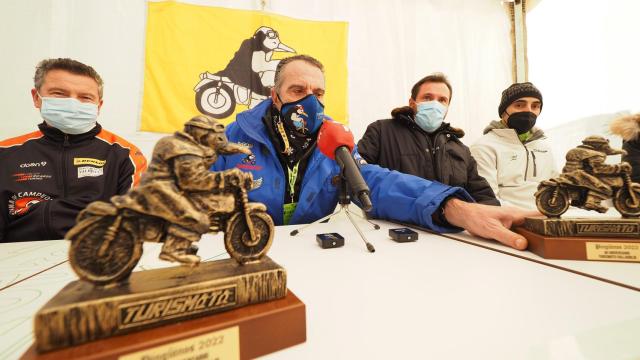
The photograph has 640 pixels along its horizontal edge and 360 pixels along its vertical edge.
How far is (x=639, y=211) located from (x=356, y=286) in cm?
77

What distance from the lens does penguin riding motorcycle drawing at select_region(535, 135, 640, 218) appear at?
0.67 meters

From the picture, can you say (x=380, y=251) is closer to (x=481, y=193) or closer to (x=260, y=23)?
(x=481, y=193)

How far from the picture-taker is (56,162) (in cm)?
116

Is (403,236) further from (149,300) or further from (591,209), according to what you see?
(149,300)

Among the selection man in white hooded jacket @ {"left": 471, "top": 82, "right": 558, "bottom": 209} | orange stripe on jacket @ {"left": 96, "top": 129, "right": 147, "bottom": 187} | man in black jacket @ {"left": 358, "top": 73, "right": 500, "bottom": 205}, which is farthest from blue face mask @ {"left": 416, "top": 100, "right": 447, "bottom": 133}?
orange stripe on jacket @ {"left": 96, "top": 129, "right": 147, "bottom": 187}

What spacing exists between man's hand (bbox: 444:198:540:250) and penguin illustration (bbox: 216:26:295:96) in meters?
1.55

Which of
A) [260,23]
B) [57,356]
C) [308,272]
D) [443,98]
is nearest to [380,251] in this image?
[308,272]

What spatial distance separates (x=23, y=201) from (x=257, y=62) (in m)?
1.47

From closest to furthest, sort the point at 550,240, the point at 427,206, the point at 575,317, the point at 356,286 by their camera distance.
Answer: the point at 575,317
the point at 356,286
the point at 550,240
the point at 427,206

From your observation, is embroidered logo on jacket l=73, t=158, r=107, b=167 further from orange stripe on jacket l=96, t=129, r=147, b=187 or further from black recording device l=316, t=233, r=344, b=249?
black recording device l=316, t=233, r=344, b=249

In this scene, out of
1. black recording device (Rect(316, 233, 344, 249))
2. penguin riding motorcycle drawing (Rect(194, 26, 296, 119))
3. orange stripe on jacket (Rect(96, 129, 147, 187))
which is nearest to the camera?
black recording device (Rect(316, 233, 344, 249))

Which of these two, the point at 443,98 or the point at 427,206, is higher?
the point at 443,98

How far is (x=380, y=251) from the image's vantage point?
2.24 feet

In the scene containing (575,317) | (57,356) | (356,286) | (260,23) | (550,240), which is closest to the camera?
→ (57,356)
